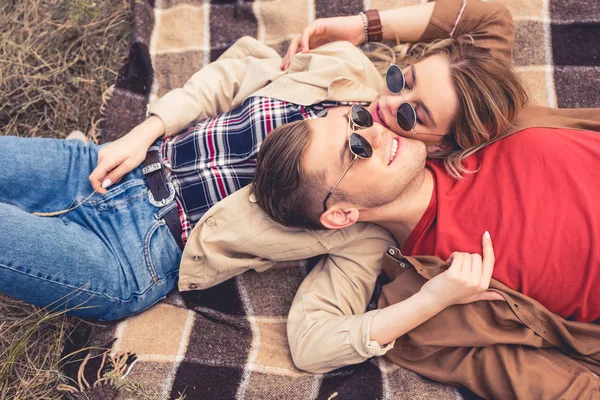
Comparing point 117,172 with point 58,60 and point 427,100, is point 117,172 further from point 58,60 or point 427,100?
point 427,100

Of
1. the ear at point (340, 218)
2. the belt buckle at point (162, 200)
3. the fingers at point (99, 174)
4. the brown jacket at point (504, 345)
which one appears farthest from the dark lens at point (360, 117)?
the fingers at point (99, 174)

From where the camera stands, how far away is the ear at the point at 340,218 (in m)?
2.54

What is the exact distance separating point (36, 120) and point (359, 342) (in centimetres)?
283

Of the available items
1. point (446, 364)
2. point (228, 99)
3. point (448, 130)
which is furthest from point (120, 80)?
point (446, 364)

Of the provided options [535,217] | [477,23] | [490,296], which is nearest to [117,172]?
[490,296]

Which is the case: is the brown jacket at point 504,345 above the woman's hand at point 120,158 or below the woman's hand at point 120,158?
below

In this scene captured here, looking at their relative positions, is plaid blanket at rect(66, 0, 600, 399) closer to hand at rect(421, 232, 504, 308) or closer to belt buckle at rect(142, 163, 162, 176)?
hand at rect(421, 232, 504, 308)

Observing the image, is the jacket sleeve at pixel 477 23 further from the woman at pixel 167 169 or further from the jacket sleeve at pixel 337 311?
the jacket sleeve at pixel 337 311

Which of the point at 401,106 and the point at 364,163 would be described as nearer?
the point at 364,163

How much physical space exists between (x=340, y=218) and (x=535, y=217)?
0.97 meters

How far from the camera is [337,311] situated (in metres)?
2.66

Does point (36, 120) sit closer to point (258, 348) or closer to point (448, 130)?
point (258, 348)

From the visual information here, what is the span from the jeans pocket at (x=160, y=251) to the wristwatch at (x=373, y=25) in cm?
177

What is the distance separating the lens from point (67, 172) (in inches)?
113
